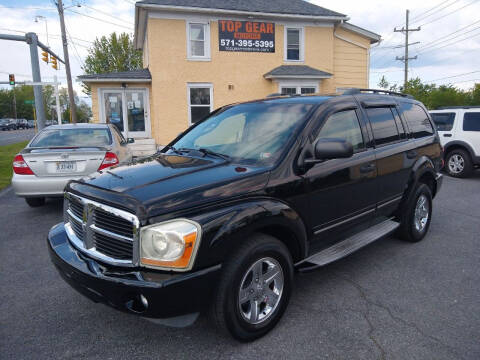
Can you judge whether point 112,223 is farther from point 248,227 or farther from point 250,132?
point 250,132

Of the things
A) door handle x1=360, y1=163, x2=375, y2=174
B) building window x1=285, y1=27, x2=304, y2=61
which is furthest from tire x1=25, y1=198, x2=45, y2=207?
building window x1=285, y1=27, x2=304, y2=61

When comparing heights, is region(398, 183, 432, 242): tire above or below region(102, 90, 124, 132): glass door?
below

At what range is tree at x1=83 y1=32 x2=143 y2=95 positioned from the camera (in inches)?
1531

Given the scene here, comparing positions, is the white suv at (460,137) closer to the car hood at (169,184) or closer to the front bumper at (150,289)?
the car hood at (169,184)

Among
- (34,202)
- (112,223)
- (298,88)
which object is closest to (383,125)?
(112,223)

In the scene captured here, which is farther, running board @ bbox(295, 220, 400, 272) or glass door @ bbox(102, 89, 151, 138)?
glass door @ bbox(102, 89, 151, 138)

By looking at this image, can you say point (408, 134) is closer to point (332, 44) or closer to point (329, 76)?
point (329, 76)

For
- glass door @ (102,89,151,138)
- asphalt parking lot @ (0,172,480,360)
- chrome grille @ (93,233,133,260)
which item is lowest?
asphalt parking lot @ (0,172,480,360)

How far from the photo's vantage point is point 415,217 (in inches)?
184

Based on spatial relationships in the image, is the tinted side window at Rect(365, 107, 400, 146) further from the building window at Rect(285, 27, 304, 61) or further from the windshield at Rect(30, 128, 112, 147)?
the building window at Rect(285, 27, 304, 61)

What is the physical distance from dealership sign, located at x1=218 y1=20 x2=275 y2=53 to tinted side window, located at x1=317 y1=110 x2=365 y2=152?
1278 cm

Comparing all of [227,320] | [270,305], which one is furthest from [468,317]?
[227,320]

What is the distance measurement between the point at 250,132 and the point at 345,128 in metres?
0.97

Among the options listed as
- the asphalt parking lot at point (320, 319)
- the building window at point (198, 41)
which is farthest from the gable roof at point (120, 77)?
the asphalt parking lot at point (320, 319)
